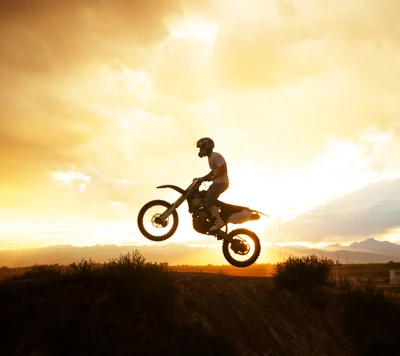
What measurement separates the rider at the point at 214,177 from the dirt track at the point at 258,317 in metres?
2.29

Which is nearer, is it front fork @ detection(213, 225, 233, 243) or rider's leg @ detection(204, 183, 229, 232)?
rider's leg @ detection(204, 183, 229, 232)

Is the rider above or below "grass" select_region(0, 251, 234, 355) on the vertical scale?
above

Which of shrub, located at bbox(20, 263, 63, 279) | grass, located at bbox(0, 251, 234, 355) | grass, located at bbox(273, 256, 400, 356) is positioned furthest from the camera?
grass, located at bbox(273, 256, 400, 356)

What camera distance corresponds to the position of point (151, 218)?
17156 mm

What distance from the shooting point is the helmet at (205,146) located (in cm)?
1673

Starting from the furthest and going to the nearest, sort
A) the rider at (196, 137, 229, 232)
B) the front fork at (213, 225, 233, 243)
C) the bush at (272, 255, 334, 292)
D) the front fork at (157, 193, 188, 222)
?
the bush at (272, 255, 334, 292) < the front fork at (213, 225, 233, 243) < the front fork at (157, 193, 188, 222) < the rider at (196, 137, 229, 232)

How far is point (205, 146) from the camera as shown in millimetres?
16734

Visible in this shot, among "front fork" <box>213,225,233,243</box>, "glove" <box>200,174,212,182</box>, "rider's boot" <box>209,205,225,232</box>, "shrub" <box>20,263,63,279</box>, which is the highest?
"glove" <box>200,174,212,182</box>

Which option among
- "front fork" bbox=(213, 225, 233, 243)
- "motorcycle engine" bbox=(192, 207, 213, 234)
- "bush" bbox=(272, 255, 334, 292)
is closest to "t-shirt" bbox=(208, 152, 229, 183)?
"motorcycle engine" bbox=(192, 207, 213, 234)

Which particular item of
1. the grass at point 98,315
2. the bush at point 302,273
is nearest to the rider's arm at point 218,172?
the grass at point 98,315

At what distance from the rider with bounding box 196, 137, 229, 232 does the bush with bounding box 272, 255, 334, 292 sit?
416 centimetres

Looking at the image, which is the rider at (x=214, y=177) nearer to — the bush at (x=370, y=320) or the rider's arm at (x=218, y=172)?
the rider's arm at (x=218, y=172)

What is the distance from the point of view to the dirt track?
15.2m

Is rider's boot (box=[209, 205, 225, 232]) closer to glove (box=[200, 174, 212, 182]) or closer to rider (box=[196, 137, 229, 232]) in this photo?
rider (box=[196, 137, 229, 232])
